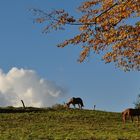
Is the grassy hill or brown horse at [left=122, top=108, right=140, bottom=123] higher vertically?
brown horse at [left=122, top=108, right=140, bottom=123]

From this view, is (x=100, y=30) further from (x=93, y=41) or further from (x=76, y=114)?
(x=76, y=114)

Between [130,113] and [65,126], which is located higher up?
[130,113]

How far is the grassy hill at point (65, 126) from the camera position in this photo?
4081 cm

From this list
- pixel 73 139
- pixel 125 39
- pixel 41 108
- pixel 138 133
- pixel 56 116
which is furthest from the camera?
pixel 41 108

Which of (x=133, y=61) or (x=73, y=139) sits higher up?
(x=133, y=61)

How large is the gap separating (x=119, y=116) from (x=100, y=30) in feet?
92.3

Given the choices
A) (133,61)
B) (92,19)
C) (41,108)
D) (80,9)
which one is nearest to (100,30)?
(92,19)

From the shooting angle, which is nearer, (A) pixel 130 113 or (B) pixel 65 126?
(B) pixel 65 126

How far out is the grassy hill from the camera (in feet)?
134

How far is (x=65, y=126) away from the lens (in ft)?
167

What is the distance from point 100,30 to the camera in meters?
39.7

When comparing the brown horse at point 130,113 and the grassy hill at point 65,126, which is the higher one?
the brown horse at point 130,113

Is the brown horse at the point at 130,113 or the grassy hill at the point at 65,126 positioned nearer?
the grassy hill at the point at 65,126

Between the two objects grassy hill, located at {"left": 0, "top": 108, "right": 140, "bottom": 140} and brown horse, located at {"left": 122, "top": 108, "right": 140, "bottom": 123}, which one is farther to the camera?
brown horse, located at {"left": 122, "top": 108, "right": 140, "bottom": 123}
